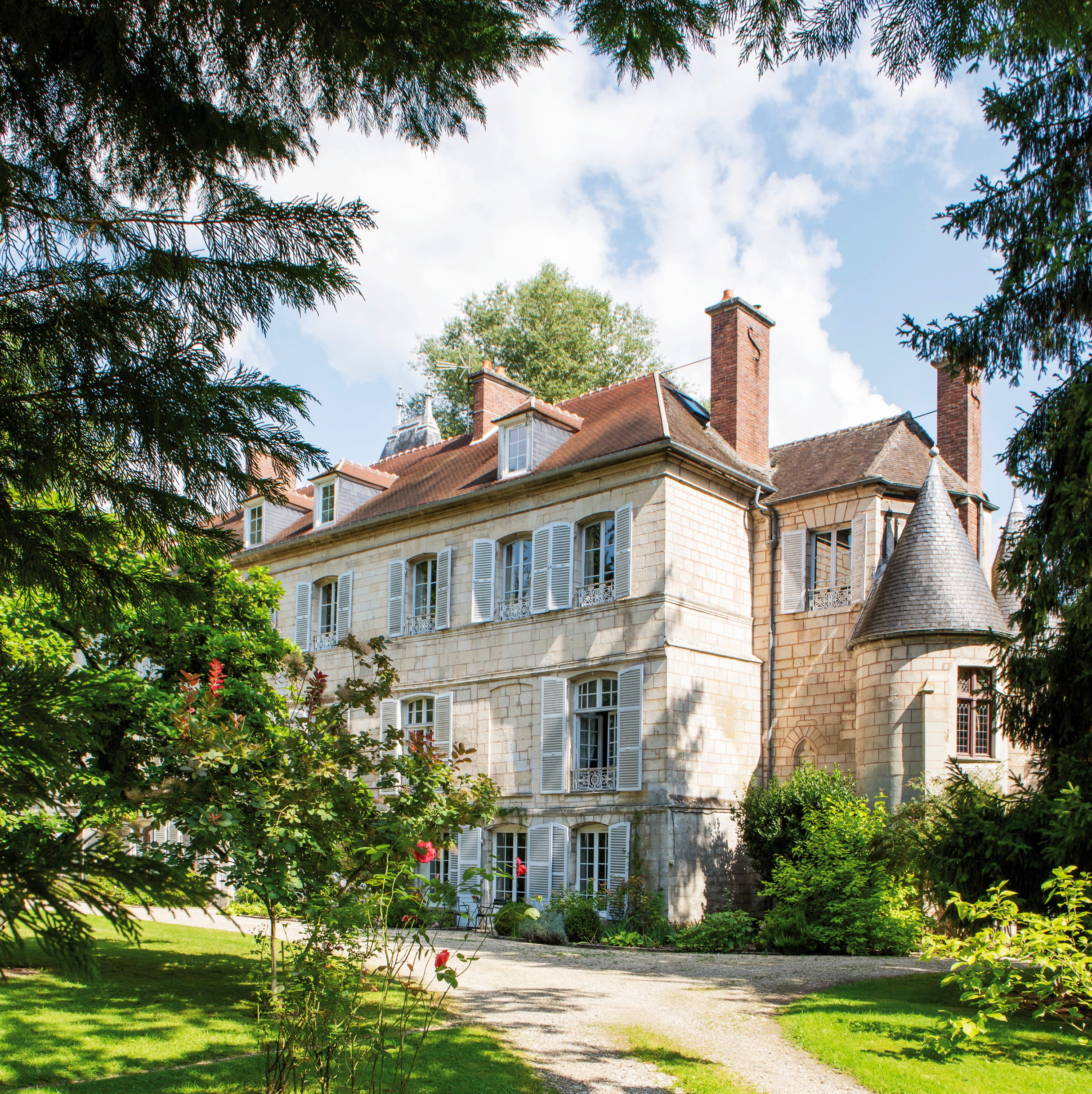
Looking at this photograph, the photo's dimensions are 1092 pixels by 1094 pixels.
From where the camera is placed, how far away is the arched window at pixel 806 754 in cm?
1736

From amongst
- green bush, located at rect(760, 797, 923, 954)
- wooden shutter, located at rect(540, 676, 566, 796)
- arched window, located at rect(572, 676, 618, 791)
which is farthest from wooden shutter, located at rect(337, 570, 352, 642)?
green bush, located at rect(760, 797, 923, 954)

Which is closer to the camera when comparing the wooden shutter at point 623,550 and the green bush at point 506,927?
the green bush at point 506,927

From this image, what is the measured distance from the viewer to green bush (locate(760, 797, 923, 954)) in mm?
14070

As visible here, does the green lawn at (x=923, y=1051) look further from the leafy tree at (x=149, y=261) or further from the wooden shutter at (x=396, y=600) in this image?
the wooden shutter at (x=396, y=600)

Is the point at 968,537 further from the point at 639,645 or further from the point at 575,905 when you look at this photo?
the point at 575,905

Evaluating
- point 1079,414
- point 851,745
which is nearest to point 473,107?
point 1079,414

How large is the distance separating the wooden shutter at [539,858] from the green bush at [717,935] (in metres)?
2.69

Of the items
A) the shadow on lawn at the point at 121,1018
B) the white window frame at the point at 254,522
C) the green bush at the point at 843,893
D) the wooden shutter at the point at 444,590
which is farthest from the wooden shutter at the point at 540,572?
the white window frame at the point at 254,522

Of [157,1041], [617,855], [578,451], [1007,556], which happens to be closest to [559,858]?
[617,855]

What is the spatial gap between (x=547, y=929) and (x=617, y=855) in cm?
166

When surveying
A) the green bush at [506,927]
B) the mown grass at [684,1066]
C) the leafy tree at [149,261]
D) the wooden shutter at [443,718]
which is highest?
the leafy tree at [149,261]

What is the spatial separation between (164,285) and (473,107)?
4.82 ft

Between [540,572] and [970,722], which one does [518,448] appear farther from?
[970,722]

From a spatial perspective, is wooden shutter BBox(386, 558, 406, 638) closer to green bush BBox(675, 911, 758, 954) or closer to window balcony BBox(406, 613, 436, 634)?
window balcony BBox(406, 613, 436, 634)
